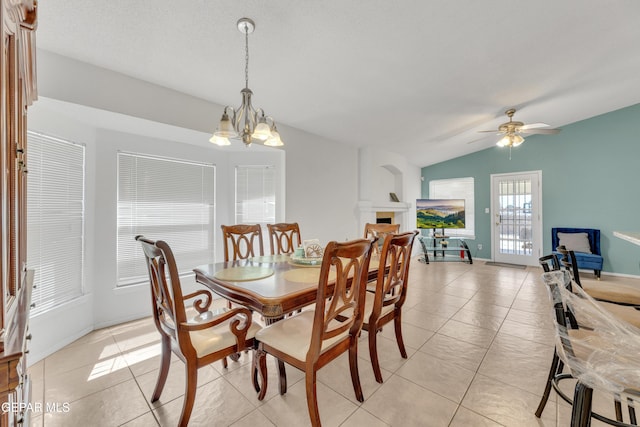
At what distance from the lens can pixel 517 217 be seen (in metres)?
5.63

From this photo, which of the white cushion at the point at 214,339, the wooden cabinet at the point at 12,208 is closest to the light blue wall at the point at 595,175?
the white cushion at the point at 214,339

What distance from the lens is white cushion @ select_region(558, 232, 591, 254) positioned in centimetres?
467

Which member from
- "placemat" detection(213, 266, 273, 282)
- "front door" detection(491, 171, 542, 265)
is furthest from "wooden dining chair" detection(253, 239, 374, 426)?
"front door" detection(491, 171, 542, 265)

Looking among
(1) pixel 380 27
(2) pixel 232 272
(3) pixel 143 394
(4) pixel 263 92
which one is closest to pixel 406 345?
(2) pixel 232 272

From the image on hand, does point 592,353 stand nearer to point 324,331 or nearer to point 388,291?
point 388,291

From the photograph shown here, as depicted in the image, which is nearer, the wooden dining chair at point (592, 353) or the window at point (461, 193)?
the wooden dining chair at point (592, 353)

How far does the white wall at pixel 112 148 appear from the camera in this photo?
6.68 feet

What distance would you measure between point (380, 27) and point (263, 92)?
1336 mm

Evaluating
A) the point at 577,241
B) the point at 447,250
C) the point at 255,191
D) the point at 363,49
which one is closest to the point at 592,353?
the point at 363,49

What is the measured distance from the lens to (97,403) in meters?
1.58

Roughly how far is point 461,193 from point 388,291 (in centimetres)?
585

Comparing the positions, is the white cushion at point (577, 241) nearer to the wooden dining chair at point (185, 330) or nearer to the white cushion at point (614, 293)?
the white cushion at point (614, 293)

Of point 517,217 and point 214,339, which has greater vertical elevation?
point 517,217

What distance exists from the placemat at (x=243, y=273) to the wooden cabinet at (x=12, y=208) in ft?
2.90
